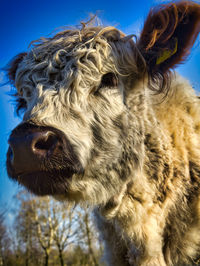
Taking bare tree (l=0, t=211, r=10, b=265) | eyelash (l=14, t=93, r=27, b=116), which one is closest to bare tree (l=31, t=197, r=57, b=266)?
bare tree (l=0, t=211, r=10, b=265)

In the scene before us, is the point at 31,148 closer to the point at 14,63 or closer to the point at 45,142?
the point at 45,142

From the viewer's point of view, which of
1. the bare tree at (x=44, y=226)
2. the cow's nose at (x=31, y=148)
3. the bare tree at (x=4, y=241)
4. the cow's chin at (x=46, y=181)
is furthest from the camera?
the bare tree at (x=4, y=241)

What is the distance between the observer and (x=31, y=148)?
5.97ft

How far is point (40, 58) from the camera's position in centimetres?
291

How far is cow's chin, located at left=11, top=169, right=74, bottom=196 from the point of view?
194 centimetres

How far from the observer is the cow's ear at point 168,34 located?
2.48 m

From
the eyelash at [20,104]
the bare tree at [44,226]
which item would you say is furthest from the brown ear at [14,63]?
the bare tree at [44,226]

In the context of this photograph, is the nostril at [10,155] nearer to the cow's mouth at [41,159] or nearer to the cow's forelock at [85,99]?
the cow's mouth at [41,159]

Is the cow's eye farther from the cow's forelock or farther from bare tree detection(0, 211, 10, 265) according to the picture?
bare tree detection(0, 211, 10, 265)

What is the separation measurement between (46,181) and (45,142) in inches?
12.9

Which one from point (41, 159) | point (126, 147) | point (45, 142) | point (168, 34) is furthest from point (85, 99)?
point (168, 34)

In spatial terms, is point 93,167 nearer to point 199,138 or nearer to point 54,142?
point 54,142

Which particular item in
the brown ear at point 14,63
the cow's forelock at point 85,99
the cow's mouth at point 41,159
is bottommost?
the cow's mouth at point 41,159

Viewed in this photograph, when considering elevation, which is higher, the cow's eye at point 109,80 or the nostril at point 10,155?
the cow's eye at point 109,80
